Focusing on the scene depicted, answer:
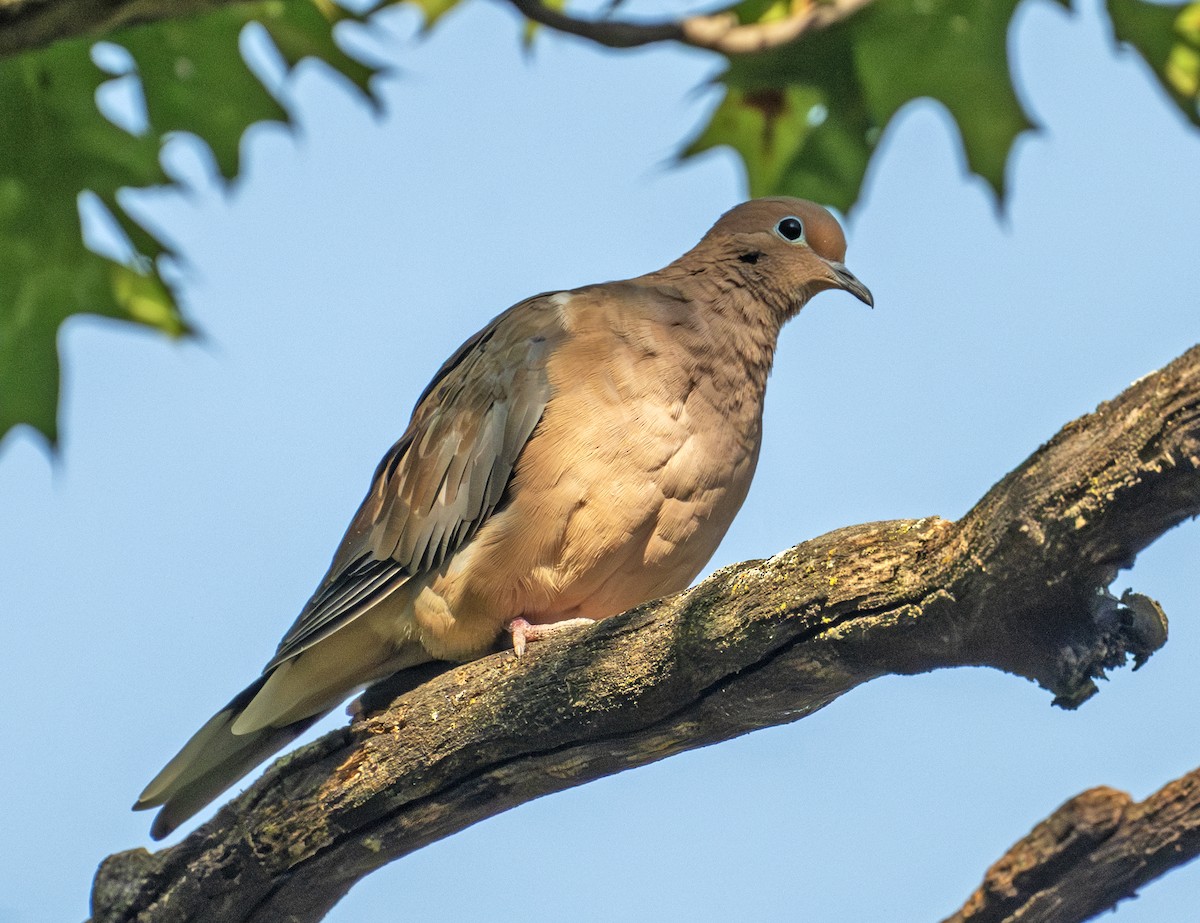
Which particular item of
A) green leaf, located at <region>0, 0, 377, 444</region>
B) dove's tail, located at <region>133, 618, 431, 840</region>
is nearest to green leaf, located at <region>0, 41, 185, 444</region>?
green leaf, located at <region>0, 0, 377, 444</region>

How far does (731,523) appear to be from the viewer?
425cm

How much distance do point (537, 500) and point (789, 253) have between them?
136cm

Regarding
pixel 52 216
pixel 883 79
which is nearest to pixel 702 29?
pixel 883 79

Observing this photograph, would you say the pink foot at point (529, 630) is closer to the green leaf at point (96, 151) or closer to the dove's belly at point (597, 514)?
the dove's belly at point (597, 514)

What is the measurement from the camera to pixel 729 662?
2.92 meters

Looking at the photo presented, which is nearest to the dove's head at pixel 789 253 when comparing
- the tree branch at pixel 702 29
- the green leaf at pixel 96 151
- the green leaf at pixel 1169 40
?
the tree branch at pixel 702 29

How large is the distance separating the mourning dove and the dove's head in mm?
98

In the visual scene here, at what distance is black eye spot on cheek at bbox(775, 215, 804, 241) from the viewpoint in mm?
4668

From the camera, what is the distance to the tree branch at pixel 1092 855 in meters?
1.98

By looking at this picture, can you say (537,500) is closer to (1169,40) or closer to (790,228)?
(790,228)

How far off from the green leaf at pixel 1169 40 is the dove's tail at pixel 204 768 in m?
3.38

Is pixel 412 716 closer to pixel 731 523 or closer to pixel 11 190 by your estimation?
pixel 731 523

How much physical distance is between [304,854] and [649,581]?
1260mm

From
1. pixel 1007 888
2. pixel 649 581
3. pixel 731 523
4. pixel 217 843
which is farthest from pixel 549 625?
pixel 1007 888
